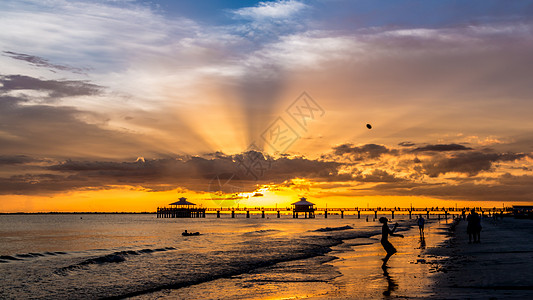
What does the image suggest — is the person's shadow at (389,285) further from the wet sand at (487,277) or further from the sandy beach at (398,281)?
the wet sand at (487,277)

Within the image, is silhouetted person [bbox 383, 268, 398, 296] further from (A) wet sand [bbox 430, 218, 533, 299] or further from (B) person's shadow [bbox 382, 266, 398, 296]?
(A) wet sand [bbox 430, 218, 533, 299]

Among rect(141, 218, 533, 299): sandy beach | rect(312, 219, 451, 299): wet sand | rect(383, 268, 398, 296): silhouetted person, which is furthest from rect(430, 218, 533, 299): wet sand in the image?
rect(383, 268, 398, 296): silhouetted person

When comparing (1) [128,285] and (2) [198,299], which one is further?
(1) [128,285]

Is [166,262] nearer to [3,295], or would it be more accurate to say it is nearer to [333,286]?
[3,295]

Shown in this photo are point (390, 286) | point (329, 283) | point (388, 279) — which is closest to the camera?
point (390, 286)

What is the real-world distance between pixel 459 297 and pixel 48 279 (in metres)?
19.3

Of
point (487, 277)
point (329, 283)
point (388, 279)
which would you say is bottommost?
point (329, 283)

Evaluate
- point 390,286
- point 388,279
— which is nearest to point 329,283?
point 388,279

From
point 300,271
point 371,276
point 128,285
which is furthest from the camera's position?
point 300,271

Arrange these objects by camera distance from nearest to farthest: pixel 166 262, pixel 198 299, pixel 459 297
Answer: pixel 459 297 < pixel 198 299 < pixel 166 262

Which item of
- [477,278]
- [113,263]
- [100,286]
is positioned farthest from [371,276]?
[113,263]

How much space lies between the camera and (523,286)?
12.4m

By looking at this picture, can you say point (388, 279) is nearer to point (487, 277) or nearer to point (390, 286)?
point (390, 286)

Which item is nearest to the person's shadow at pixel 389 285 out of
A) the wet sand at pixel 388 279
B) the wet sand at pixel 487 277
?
the wet sand at pixel 388 279
